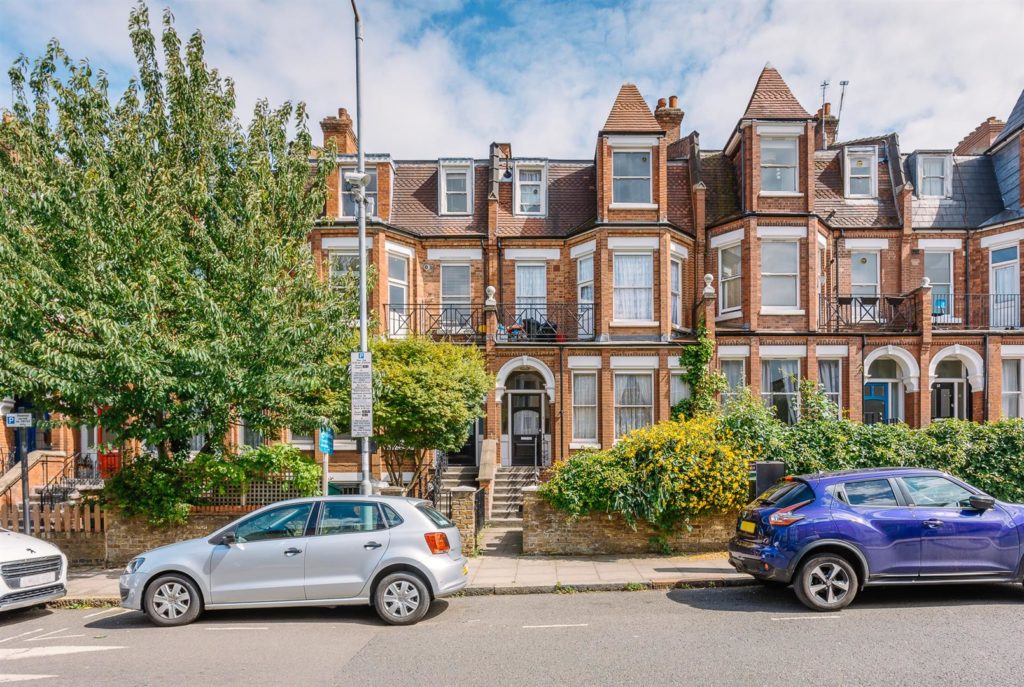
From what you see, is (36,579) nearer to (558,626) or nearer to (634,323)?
(558,626)

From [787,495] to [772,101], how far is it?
14.8 metres

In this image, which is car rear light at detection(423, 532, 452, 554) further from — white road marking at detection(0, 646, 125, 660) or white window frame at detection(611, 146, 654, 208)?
white window frame at detection(611, 146, 654, 208)

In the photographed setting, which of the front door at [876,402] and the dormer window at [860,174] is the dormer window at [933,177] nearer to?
the dormer window at [860,174]

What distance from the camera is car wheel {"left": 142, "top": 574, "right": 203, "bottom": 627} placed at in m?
8.15

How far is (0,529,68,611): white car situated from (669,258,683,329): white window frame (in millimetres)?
15679

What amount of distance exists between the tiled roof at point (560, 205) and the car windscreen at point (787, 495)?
12255mm

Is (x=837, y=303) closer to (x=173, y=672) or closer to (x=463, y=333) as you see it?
(x=463, y=333)

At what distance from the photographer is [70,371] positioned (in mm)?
9977

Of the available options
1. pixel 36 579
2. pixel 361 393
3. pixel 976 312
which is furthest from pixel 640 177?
pixel 36 579

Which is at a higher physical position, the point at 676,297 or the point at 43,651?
the point at 676,297

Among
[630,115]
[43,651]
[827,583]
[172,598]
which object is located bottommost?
[43,651]

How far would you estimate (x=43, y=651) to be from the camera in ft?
24.0

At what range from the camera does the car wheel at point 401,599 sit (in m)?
7.98

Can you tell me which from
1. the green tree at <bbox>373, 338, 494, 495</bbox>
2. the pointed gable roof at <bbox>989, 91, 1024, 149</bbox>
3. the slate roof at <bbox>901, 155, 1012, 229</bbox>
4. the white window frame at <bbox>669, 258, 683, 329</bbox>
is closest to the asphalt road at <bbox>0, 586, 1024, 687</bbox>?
the green tree at <bbox>373, 338, 494, 495</bbox>
